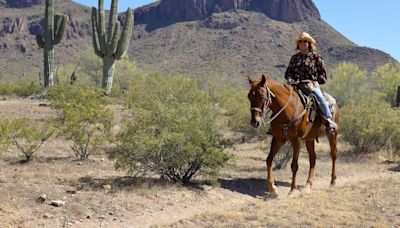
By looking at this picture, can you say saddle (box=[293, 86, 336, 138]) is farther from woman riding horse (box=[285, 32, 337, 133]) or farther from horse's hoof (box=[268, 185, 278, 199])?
horse's hoof (box=[268, 185, 278, 199])

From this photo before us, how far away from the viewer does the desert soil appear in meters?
7.02

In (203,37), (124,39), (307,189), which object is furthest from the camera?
(203,37)

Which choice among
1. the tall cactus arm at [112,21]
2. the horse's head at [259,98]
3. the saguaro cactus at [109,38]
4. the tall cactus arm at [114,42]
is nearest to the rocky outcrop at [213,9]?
the tall cactus arm at [112,21]

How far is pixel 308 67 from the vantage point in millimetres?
9453

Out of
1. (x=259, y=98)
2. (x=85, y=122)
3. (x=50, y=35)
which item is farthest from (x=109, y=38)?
(x=259, y=98)

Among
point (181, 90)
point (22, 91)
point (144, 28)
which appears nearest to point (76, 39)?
point (144, 28)

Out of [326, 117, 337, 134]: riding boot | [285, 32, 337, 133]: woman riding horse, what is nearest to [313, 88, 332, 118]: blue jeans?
[285, 32, 337, 133]: woman riding horse

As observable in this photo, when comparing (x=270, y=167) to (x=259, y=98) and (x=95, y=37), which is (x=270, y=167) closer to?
(x=259, y=98)

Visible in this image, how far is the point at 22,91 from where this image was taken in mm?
32656

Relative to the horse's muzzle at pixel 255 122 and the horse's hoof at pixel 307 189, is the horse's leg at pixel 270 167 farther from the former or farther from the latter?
the horse's muzzle at pixel 255 122

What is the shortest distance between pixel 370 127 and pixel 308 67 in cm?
740

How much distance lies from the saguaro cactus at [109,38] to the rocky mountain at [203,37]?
40.4m

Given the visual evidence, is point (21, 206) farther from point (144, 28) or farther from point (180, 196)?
point (144, 28)

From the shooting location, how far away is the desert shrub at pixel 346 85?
43.3 metres
